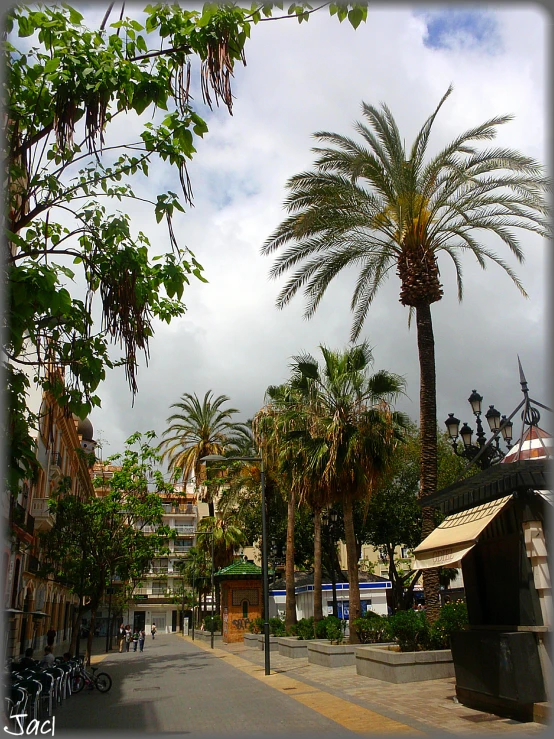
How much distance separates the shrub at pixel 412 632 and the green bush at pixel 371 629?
237 centimetres

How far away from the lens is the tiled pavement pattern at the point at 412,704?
950 cm

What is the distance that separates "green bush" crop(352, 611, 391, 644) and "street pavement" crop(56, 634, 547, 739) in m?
1.34

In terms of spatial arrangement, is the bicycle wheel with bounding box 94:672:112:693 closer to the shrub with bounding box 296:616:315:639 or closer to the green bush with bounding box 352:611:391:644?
the green bush with bounding box 352:611:391:644

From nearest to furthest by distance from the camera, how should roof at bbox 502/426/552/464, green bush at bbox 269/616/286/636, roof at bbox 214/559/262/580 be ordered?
roof at bbox 502/426/552/464 → green bush at bbox 269/616/286/636 → roof at bbox 214/559/262/580

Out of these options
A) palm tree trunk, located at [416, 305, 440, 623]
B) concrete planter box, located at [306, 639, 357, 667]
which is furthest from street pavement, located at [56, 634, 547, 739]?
palm tree trunk, located at [416, 305, 440, 623]

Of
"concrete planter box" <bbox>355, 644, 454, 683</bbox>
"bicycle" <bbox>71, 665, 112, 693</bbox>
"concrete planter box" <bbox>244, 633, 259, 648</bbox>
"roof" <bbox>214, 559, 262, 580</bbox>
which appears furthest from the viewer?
"roof" <bbox>214, 559, 262, 580</bbox>

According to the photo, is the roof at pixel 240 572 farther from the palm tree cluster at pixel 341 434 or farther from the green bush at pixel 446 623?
the green bush at pixel 446 623

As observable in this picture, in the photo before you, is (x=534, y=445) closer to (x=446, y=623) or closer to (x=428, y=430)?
(x=428, y=430)

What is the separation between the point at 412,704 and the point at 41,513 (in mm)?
21662

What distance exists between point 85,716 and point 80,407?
876cm

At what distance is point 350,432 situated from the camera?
20781mm

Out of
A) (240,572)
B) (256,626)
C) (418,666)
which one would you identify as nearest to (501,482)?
(418,666)

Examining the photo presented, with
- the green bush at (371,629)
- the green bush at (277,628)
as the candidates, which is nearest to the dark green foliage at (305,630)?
the green bush at (277,628)

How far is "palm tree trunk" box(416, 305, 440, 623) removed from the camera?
16.5 meters
